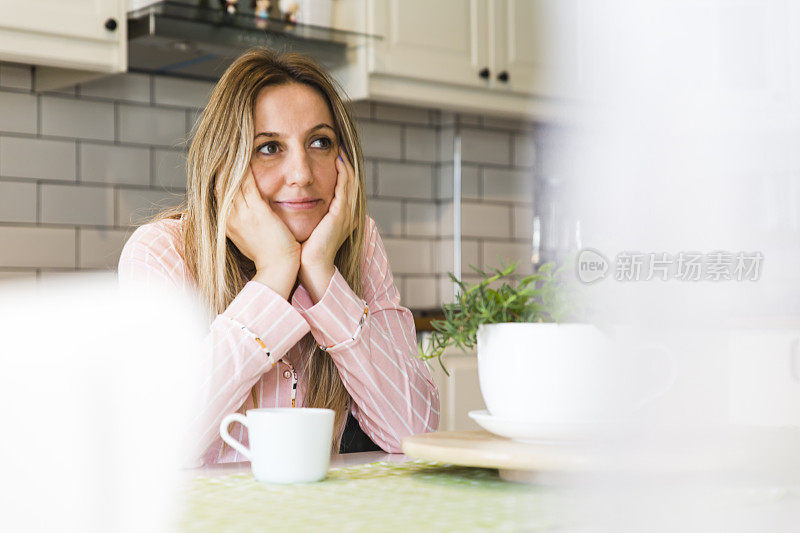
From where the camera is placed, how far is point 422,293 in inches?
124

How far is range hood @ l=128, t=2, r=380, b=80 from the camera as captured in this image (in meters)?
2.21

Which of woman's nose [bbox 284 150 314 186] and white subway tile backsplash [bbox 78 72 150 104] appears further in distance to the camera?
white subway tile backsplash [bbox 78 72 150 104]

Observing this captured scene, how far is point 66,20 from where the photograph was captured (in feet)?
7.02

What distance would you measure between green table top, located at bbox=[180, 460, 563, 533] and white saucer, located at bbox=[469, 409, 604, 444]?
0.13 feet

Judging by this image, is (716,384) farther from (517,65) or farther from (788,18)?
(788,18)

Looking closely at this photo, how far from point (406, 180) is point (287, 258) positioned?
190 cm

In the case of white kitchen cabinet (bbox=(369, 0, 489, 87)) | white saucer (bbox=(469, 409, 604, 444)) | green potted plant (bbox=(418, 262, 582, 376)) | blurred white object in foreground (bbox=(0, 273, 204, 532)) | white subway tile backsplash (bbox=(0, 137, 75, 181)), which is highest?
white kitchen cabinet (bbox=(369, 0, 489, 87))

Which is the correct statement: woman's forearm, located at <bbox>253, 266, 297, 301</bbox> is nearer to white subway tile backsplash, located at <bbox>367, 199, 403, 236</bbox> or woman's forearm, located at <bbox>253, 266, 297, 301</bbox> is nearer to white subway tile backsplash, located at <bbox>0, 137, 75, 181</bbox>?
white subway tile backsplash, located at <bbox>0, 137, 75, 181</bbox>

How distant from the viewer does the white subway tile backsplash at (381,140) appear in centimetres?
299

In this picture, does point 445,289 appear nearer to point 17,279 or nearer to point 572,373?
point 17,279

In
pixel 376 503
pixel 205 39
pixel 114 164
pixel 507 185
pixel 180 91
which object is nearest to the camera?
pixel 376 503

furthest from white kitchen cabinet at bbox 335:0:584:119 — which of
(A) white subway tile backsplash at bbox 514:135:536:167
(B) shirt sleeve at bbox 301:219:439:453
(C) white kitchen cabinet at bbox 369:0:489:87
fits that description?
(B) shirt sleeve at bbox 301:219:439:453

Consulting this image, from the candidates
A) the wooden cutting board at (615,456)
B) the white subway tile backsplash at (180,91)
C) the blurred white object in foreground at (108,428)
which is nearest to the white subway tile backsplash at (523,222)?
the white subway tile backsplash at (180,91)

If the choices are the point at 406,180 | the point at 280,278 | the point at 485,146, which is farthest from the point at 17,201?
the point at 485,146
